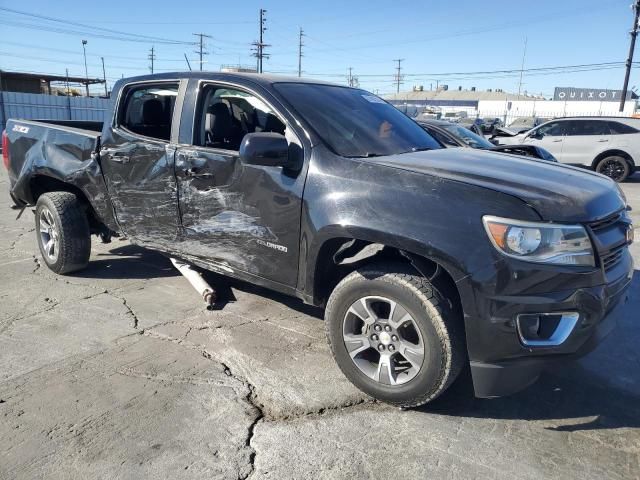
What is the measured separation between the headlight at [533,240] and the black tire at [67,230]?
13.1 feet

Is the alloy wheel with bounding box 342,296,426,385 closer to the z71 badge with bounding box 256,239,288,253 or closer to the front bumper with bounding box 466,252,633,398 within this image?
the front bumper with bounding box 466,252,633,398

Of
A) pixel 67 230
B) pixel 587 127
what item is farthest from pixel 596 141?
pixel 67 230

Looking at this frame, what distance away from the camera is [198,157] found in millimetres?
3740

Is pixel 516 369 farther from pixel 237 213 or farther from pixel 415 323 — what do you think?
pixel 237 213

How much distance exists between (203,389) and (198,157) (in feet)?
5.34

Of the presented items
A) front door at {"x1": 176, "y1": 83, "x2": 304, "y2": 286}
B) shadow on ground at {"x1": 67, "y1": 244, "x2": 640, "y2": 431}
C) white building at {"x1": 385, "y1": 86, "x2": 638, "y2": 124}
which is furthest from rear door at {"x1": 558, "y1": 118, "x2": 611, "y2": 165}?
white building at {"x1": 385, "y1": 86, "x2": 638, "y2": 124}

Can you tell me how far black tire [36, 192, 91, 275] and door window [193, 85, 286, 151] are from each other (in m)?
1.88

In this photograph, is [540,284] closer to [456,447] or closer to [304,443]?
[456,447]

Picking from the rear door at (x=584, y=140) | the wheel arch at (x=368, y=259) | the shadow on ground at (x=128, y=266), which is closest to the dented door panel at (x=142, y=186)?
the shadow on ground at (x=128, y=266)

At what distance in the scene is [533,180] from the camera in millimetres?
2873

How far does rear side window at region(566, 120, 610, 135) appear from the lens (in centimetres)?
1346

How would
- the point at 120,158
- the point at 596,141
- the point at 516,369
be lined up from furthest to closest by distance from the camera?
the point at 596,141, the point at 120,158, the point at 516,369

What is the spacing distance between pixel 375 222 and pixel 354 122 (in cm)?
115

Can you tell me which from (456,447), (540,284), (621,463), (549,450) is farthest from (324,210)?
(621,463)
